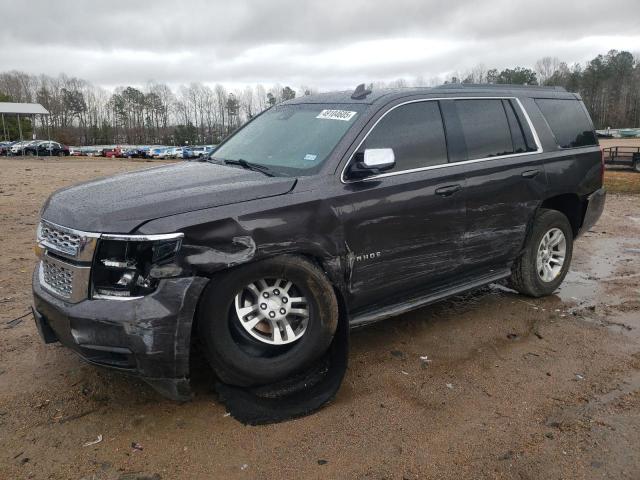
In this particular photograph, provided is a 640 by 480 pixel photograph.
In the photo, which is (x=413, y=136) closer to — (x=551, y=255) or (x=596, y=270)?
(x=551, y=255)

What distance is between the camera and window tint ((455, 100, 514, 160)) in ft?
14.3

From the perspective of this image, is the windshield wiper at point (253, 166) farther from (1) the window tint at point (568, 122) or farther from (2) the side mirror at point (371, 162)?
(1) the window tint at point (568, 122)

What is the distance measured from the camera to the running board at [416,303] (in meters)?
3.71

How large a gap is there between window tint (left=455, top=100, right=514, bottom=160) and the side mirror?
1049mm

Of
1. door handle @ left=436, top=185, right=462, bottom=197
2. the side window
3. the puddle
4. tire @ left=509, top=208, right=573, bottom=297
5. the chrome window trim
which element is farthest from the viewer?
the puddle

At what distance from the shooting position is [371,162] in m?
3.49

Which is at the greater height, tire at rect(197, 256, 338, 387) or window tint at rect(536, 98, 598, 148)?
window tint at rect(536, 98, 598, 148)

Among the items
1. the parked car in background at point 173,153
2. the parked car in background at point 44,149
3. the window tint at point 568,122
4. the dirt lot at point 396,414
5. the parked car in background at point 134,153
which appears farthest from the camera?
the parked car in background at point 134,153

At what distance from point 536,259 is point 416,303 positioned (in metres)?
1.73

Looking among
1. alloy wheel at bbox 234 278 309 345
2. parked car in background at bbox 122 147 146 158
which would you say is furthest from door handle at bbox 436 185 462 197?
parked car in background at bbox 122 147 146 158

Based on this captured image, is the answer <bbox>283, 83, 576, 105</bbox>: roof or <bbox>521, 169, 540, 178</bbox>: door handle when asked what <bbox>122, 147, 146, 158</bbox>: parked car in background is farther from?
<bbox>521, 169, 540, 178</bbox>: door handle

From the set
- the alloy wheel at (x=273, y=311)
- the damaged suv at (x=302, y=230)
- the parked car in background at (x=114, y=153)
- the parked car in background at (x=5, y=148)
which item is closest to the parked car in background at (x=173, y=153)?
the parked car in background at (x=114, y=153)

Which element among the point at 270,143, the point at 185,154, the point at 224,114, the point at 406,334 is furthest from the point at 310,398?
the point at 224,114

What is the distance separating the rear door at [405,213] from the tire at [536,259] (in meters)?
1.09
